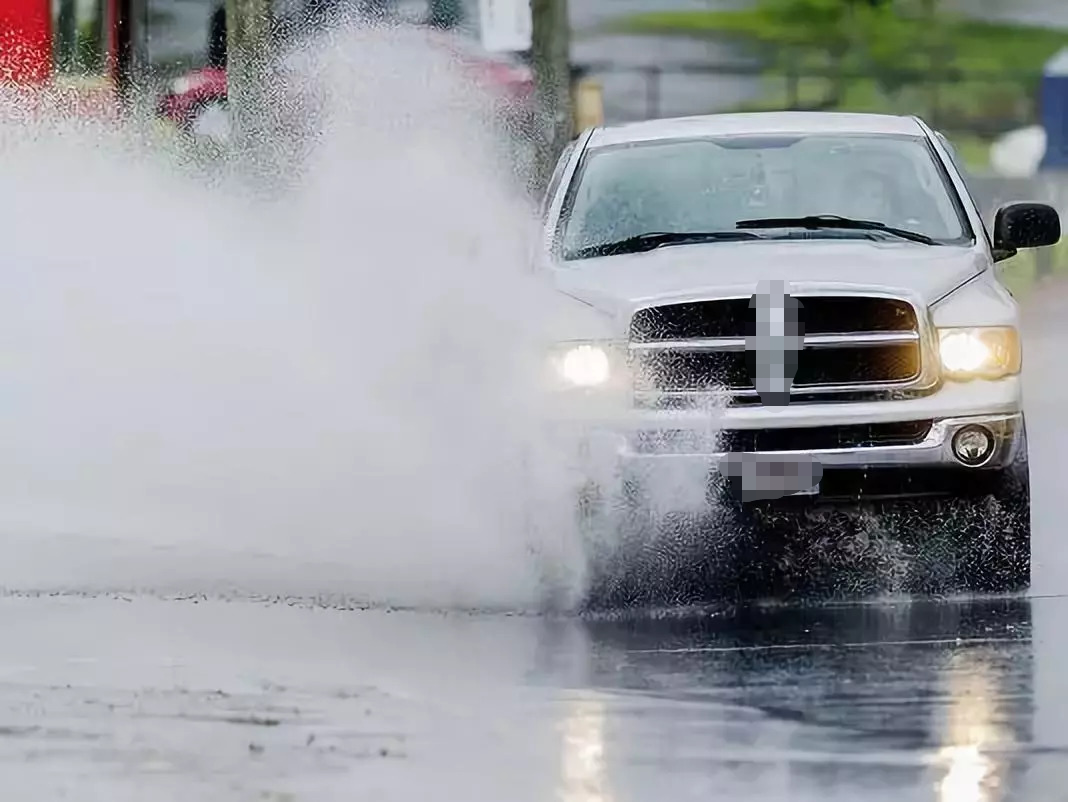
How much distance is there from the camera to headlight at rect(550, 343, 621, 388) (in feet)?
31.1

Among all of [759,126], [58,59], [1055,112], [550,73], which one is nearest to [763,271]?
[759,126]

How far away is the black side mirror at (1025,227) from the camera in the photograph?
34.4ft

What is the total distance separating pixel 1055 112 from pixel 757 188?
18131 millimetres

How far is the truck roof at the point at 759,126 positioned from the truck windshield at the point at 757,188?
0.06 meters

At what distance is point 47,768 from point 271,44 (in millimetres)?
13789

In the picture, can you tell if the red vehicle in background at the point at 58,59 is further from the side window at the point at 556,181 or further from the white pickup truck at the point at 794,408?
the white pickup truck at the point at 794,408

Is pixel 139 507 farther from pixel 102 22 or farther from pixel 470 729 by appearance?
pixel 102 22

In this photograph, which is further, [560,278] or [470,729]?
[560,278]

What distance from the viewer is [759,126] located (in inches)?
444

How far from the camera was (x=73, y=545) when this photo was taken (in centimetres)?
1094

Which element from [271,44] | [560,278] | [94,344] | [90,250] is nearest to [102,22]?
[271,44]

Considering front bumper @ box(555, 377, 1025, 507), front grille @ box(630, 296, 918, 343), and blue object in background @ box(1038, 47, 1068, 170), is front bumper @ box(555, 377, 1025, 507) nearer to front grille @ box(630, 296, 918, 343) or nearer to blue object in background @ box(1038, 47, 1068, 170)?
front grille @ box(630, 296, 918, 343)

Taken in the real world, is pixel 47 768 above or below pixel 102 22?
below

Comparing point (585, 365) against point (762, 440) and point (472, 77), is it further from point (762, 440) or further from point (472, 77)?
point (472, 77)
